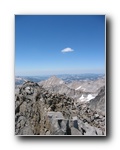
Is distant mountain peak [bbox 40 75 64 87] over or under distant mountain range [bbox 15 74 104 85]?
under

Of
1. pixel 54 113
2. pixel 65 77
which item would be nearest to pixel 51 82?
pixel 65 77

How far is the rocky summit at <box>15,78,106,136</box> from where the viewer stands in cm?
242

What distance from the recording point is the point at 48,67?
96.6 inches

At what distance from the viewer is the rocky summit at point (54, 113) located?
2.42 meters

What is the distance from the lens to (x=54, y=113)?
7.98ft

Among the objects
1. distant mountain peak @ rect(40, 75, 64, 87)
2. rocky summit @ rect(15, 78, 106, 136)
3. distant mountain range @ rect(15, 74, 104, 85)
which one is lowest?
rocky summit @ rect(15, 78, 106, 136)

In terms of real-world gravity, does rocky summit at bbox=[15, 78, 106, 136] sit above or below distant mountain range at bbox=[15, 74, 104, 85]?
below

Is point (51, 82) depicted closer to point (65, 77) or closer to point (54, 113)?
point (65, 77)

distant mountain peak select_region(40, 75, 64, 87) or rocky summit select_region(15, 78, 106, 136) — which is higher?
distant mountain peak select_region(40, 75, 64, 87)
